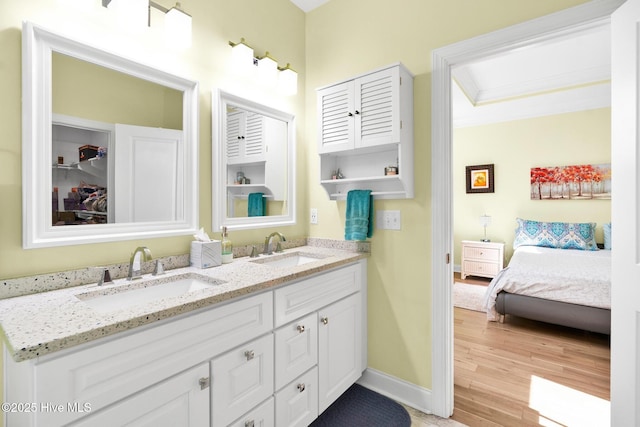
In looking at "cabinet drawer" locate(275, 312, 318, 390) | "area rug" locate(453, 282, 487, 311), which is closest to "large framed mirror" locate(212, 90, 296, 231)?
"cabinet drawer" locate(275, 312, 318, 390)

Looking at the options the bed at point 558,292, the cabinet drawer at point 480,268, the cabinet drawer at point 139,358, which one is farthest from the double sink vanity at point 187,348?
the cabinet drawer at point 480,268

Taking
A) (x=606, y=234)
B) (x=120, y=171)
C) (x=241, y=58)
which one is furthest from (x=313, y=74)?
(x=606, y=234)

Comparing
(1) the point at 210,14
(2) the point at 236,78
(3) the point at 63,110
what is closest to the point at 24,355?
(3) the point at 63,110

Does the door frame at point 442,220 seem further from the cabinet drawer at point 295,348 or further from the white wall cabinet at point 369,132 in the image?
the cabinet drawer at point 295,348

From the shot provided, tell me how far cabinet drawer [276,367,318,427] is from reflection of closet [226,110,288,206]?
1.04 meters

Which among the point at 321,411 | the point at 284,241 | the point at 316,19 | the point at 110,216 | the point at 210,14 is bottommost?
the point at 321,411

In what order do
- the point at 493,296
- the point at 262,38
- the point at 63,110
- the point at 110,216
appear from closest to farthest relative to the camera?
the point at 63,110 → the point at 110,216 → the point at 262,38 → the point at 493,296

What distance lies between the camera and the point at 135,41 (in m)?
1.49

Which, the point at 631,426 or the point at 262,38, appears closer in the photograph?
the point at 631,426

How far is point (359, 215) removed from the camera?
2.10 m

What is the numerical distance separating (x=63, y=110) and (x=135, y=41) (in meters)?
0.48

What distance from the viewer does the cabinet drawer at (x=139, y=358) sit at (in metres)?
0.83

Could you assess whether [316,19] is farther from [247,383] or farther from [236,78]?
[247,383]

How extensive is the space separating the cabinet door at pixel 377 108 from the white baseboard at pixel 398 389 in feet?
5.06
